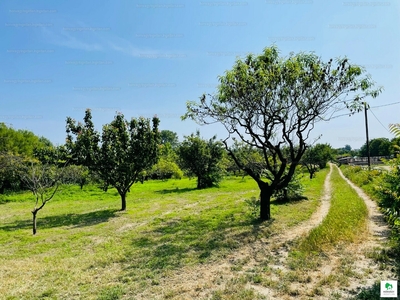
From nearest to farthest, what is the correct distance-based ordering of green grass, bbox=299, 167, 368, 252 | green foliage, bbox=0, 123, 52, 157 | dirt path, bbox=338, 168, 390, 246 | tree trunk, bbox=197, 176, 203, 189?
green grass, bbox=299, 167, 368, 252 < dirt path, bbox=338, 168, 390, 246 < tree trunk, bbox=197, 176, 203, 189 < green foliage, bbox=0, 123, 52, 157

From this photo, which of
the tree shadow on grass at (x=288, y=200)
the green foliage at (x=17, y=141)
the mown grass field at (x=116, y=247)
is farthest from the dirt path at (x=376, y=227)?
the green foliage at (x=17, y=141)

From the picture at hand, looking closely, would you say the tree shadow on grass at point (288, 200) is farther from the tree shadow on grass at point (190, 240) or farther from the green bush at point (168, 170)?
the green bush at point (168, 170)

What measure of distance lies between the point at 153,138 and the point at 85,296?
39.1ft

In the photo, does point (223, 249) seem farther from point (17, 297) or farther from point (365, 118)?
point (365, 118)

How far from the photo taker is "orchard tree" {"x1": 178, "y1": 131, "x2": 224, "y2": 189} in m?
30.6

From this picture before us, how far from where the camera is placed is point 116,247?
8711mm

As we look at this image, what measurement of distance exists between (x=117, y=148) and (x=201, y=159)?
1574 cm

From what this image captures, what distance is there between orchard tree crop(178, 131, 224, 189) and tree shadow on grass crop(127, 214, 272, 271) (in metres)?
17.9

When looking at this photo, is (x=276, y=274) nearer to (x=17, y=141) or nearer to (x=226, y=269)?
(x=226, y=269)

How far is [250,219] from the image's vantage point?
1160cm

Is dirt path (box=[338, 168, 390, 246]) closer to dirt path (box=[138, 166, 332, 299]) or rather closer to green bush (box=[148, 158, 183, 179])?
dirt path (box=[138, 166, 332, 299])

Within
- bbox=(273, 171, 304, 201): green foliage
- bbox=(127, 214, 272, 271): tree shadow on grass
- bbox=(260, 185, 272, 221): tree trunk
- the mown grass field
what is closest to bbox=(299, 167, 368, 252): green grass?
the mown grass field

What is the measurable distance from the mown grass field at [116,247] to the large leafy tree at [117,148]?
8.66ft

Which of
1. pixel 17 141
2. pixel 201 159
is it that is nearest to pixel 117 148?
pixel 201 159
